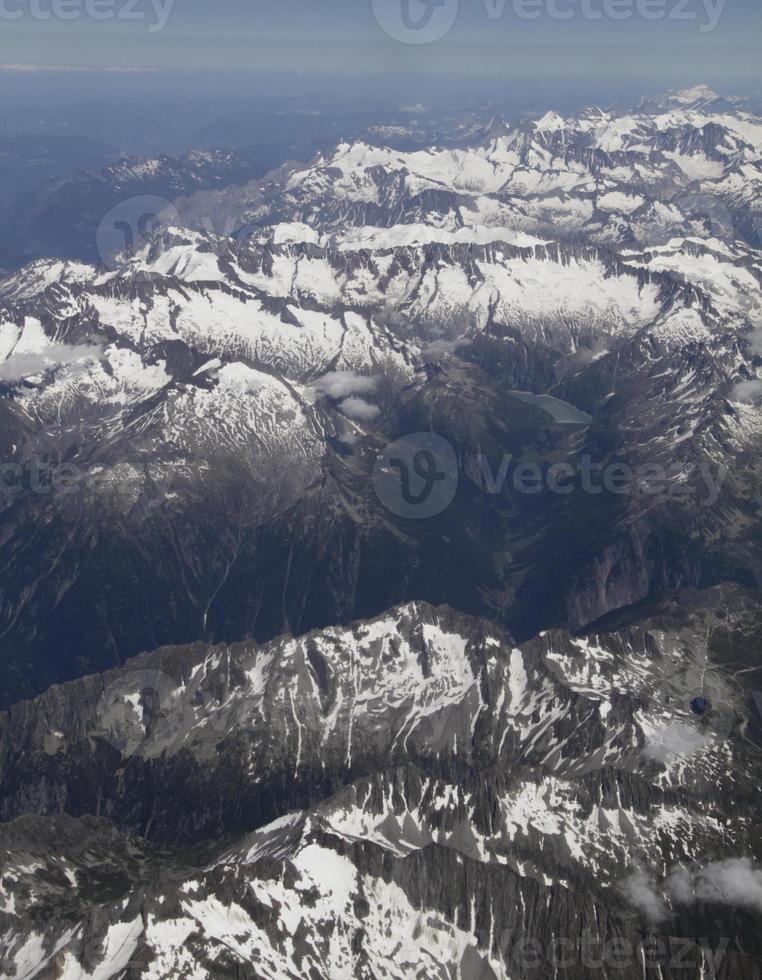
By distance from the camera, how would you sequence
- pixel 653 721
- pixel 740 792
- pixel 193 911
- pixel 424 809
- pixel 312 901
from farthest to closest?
pixel 653 721 < pixel 740 792 < pixel 424 809 < pixel 312 901 < pixel 193 911

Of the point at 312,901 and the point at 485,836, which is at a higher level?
the point at 312,901

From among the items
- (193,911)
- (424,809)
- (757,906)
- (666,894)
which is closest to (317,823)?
(424,809)

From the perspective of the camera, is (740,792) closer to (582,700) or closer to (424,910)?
(582,700)

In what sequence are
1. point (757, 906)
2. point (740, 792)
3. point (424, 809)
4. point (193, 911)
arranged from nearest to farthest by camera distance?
point (193, 911)
point (757, 906)
point (424, 809)
point (740, 792)

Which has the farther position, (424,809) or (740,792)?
(740,792)

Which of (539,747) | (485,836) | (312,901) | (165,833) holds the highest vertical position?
(312,901)

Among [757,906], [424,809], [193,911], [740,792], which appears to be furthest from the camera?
[740,792]

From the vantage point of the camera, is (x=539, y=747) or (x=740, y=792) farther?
(x=539, y=747)

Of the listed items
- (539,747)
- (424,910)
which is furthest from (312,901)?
(539,747)

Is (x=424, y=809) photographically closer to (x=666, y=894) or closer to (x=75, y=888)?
(x=666, y=894)
